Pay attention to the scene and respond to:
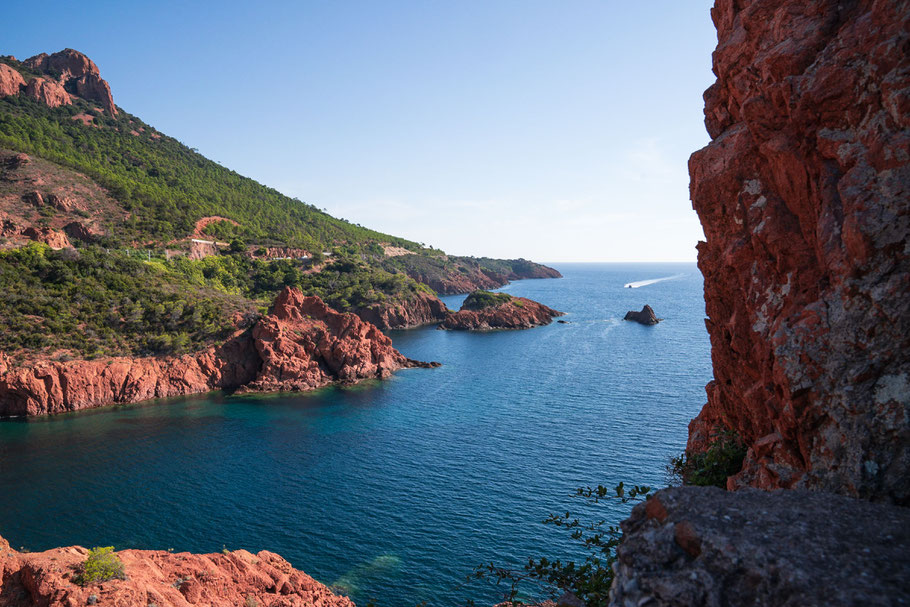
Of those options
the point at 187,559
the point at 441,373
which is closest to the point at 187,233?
the point at 441,373

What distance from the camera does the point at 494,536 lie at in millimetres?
30516

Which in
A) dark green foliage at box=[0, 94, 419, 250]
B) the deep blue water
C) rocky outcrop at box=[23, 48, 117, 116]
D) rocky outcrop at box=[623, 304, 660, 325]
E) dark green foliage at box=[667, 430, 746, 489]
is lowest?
the deep blue water

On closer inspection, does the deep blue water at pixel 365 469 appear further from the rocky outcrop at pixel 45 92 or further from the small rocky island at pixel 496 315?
the rocky outcrop at pixel 45 92

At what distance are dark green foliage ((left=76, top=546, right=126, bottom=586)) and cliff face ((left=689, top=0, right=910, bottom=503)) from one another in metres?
23.6

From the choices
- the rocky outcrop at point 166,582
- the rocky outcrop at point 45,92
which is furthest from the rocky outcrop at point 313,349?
the rocky outcrop at point 45,92

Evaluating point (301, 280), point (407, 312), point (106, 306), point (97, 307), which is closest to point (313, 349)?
point (106, 306)

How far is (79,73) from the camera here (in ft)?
454

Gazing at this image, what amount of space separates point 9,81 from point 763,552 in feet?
534

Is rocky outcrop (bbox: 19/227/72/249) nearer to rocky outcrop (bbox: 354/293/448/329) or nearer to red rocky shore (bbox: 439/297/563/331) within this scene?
rocky outcrop (bbox: 354/293/448/329)

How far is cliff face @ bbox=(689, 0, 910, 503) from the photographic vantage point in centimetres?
885

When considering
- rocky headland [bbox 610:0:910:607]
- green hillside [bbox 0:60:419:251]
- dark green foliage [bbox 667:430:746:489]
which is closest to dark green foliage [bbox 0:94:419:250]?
green hillside [bbox 0:60:419:251]

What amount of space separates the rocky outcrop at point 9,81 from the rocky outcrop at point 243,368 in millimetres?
99245

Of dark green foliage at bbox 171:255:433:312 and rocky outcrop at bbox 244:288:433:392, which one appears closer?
rocky outcrop at bbox 244:288:433:392

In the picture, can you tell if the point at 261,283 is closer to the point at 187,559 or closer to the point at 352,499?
the point at 352,499
